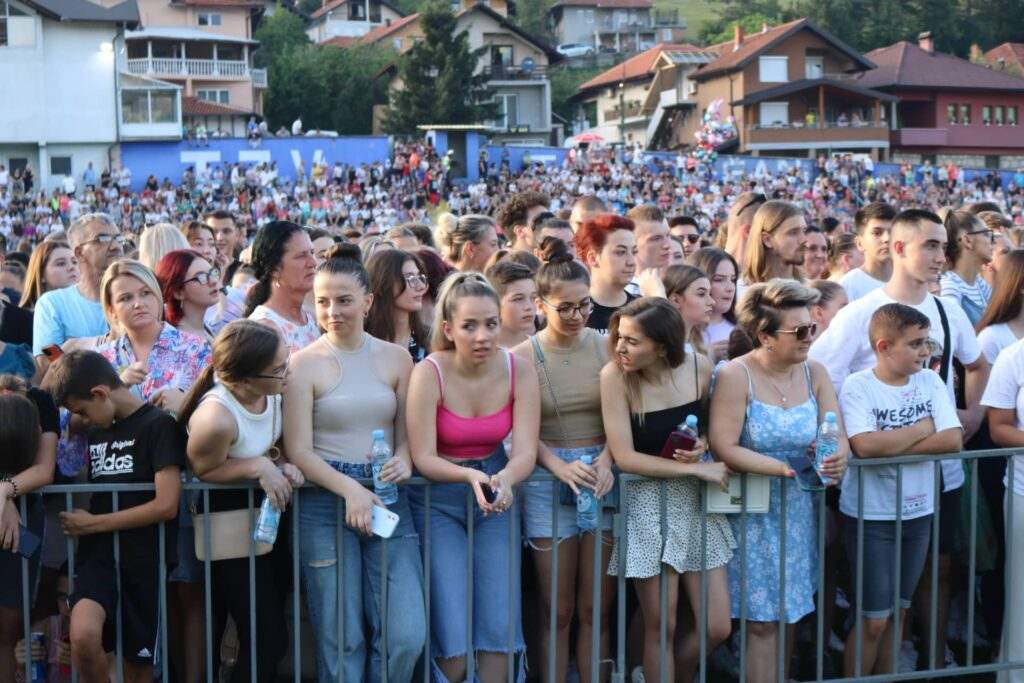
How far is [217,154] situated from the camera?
47.0 m

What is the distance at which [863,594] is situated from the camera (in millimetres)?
5359

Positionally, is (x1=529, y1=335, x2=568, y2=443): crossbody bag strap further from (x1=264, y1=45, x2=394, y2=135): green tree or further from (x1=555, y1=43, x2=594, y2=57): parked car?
(x1=555, y1=43, x2=594, y2=57): parked car

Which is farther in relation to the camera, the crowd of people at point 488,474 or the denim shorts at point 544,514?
the denim shorts at point 544,514

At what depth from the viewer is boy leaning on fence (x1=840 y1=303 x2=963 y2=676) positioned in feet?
17.3

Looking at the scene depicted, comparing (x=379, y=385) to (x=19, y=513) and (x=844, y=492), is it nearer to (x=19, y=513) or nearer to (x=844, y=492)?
(x=19, y=513)

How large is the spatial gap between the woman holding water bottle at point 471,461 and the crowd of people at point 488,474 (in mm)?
12

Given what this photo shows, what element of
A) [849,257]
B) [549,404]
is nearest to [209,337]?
[549,404]

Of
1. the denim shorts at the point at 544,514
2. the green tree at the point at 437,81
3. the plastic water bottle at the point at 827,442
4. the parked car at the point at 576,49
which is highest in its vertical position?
the parked car at the point at 576,49

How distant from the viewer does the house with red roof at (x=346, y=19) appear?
90.9m

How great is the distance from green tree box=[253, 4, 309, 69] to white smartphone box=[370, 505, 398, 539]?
7562 cm

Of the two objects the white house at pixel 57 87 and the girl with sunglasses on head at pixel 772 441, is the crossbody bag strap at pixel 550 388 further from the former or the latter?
the white house at pixel 57 87

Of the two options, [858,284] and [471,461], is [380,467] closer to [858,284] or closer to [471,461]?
[471,461]

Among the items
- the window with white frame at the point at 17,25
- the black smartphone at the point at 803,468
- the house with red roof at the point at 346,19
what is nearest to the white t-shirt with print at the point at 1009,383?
the black smartphone at the point at 803,468

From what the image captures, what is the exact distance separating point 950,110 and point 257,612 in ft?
217
